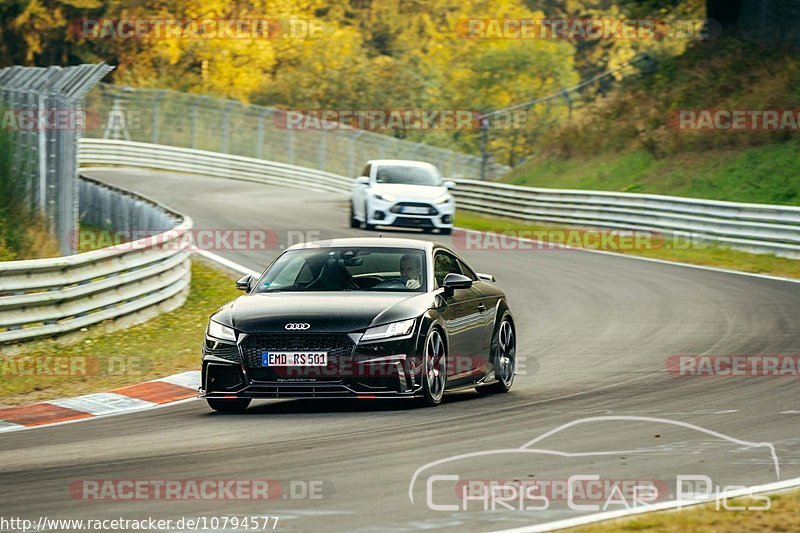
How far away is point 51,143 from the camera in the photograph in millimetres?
18750

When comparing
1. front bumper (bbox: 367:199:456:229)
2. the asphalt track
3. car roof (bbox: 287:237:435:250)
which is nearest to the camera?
the asphalt track

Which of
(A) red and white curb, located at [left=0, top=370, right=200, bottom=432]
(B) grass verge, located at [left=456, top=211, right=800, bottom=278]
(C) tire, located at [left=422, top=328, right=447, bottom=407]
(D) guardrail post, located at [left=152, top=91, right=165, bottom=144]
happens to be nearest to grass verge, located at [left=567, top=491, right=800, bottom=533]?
(C) tire, located at [left=422, top=328, right=447, bottom=407]

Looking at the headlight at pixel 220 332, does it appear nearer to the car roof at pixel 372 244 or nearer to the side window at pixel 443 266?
the car roof at pixel 372 244

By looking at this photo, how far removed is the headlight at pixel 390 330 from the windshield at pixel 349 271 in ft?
2.39

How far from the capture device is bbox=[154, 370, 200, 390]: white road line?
13180 mm

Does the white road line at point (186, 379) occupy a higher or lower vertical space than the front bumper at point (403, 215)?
higher

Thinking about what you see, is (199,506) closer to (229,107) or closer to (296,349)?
(296,349)

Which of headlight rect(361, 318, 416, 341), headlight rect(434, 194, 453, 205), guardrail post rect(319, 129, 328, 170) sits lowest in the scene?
guardrail post rect(319, 129, 328, 170)

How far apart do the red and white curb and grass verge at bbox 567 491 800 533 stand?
227 inches

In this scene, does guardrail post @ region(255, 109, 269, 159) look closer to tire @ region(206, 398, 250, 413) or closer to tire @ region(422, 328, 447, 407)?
tire @ region(206, 398, 250, 413)

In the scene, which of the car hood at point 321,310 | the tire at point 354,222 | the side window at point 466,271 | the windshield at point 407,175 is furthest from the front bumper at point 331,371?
the tire at point 354,222

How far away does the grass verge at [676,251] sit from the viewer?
24438 millimetres

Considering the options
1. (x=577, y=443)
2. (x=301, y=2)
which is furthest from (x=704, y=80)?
(x=301, y=2)

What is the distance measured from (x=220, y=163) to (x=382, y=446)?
4559 cm
